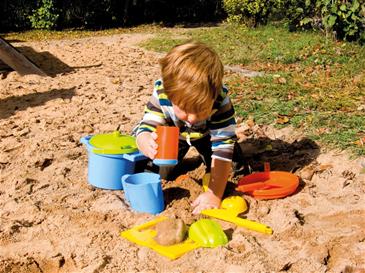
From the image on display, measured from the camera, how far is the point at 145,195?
2.41 m

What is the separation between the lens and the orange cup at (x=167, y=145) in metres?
2.26

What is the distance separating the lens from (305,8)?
8.31 metres

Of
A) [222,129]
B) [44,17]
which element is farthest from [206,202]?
[44,17]

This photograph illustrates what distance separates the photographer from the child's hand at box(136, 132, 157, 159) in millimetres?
2309

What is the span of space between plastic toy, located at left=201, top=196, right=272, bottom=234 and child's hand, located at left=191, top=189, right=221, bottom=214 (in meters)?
0.03

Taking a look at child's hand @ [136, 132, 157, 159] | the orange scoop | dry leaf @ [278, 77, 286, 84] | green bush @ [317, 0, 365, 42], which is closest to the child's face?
child's hand @ [136, 132, 157, 159]

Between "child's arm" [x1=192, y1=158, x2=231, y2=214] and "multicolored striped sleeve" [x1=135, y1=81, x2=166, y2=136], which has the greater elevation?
"multicolored striped sleeve" [x1=135, y1=81, x2=166, y2=136]

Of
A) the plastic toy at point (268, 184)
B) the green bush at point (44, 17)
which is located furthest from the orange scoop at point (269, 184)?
the green bush at point (44, 17)

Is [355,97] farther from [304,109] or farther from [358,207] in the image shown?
[358,207]

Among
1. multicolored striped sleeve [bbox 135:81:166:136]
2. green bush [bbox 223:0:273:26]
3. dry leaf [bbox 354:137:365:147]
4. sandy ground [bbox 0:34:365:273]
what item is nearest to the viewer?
sandy ground [bbox 0:34:365:273]

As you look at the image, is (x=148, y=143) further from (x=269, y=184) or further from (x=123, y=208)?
(x=269, y=184)

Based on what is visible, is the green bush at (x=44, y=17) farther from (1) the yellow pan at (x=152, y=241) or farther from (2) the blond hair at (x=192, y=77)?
(1) the yellow pan at (x=152, y=241)

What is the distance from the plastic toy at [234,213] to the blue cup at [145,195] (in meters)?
0.21

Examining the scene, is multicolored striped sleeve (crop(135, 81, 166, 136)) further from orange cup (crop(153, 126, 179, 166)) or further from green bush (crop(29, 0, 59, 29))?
green bush (crop(29, 0, 59, 29))
